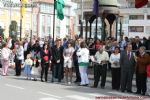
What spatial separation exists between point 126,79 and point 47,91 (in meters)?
3.32

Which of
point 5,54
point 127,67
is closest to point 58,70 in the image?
point 127,67

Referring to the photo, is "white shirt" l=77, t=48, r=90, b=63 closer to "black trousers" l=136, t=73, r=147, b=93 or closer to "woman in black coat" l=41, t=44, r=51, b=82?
"woman in black coat" l=41, t=44, r=51, b=82

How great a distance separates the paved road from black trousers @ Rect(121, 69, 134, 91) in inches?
22.4

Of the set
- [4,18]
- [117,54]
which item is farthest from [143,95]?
[4,18]

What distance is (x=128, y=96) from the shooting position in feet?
58.2

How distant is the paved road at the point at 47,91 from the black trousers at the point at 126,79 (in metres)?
0.57

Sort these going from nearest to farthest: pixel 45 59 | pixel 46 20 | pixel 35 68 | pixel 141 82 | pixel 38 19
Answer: pixel 141 82 < pixel 45 59 < pixel 35 68 < pixel 38 19 < pixel 46 20

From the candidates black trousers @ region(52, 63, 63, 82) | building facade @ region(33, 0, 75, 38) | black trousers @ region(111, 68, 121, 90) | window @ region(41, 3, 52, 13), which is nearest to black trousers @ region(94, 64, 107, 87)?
black trousers @ region(111, 68, 121, 90)

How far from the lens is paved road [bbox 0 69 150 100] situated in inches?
653

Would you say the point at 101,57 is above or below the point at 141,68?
above

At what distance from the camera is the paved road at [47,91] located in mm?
16578

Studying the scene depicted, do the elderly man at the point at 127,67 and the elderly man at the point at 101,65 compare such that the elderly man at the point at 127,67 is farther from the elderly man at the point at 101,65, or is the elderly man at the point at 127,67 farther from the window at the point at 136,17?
the window at the point at 136,17

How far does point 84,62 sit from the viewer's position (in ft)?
69.8

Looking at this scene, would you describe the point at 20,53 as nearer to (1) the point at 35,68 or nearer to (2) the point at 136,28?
(1) the point at 35,68
